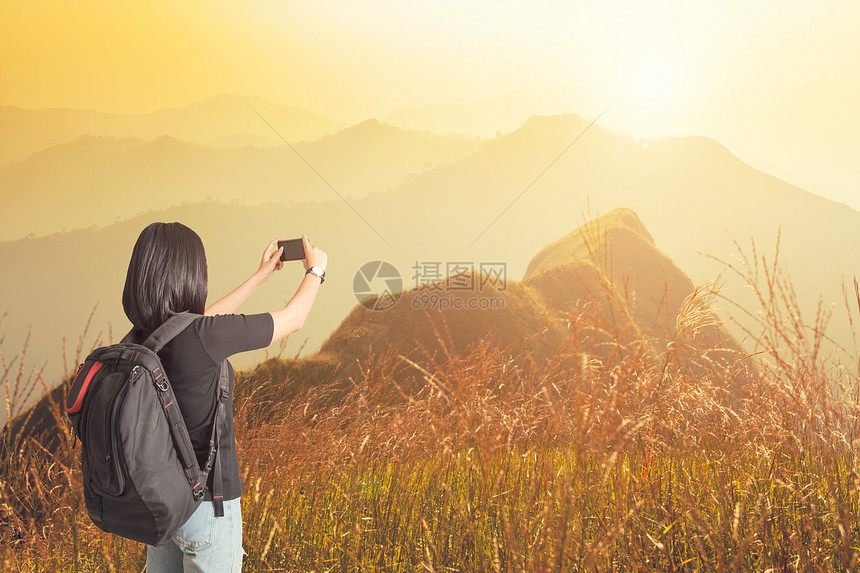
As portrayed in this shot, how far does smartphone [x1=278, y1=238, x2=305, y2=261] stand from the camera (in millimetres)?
1752

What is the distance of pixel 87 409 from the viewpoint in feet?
4.04

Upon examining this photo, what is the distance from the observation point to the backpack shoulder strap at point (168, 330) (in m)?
1.24

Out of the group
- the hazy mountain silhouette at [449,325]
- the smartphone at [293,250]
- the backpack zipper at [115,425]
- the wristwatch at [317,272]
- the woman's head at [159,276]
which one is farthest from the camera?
the hazy mountain silhouette at [449,325]

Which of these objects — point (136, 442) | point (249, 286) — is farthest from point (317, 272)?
point (136, 442)

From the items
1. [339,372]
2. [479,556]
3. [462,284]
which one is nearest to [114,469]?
[479,556]

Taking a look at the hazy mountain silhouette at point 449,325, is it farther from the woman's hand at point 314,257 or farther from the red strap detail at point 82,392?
the red strap detail at point 82,392

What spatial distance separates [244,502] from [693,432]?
2.04 m

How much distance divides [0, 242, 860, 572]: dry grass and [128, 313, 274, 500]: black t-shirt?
422mm

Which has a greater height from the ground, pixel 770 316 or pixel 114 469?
pixel 770 316

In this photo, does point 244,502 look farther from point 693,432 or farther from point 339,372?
point 339,372

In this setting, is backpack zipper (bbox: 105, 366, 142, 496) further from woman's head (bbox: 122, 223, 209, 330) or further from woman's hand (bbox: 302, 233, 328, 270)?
woman's hand (bbox: 302, 233, 328, 270)

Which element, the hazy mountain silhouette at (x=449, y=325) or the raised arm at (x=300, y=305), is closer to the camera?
the raised arm at (x=300, y=305)

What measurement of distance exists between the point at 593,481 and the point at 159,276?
1.37 metres

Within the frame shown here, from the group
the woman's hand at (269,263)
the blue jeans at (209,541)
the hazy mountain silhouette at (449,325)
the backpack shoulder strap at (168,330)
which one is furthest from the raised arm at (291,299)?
the hazy mountain silhouette at (449,325)
